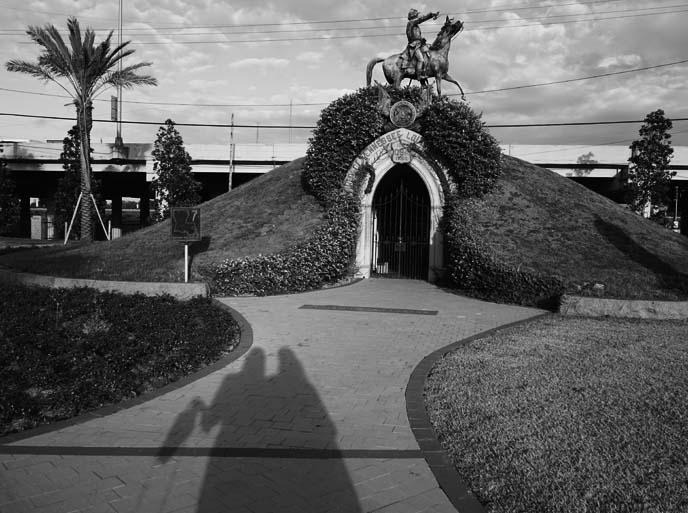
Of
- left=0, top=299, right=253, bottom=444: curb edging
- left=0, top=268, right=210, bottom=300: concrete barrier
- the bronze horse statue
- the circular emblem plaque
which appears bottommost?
left=0, top=299, right=253, bottom=444: curb edging

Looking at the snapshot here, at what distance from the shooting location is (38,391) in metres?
6.09

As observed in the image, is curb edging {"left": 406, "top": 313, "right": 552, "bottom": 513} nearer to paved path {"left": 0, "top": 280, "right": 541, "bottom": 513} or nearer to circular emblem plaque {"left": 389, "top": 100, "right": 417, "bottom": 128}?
paved path {"left": 0, "top": 280, "right": 541, "bottom": 513}

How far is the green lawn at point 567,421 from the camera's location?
390 cm

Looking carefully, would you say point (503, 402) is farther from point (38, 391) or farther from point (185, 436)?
point (38, 391)

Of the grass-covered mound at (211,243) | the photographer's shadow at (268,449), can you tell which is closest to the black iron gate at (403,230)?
the grass-covered mound at (211,243)

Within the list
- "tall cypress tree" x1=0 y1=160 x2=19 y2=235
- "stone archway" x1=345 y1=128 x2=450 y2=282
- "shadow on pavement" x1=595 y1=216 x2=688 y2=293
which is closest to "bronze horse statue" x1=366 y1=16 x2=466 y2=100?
"stone archway" x1=345 y1=128 x2=450 y2=282

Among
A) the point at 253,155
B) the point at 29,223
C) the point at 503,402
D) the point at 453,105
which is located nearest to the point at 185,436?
the point at 503,402

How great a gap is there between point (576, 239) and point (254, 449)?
43.0 feet

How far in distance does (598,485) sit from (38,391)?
5581mm

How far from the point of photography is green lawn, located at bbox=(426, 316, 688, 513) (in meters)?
3.90

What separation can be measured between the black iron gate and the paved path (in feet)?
34.9

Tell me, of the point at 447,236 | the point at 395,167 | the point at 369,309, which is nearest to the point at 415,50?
the point at 395,167

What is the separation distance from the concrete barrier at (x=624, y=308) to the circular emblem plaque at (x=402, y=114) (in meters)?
8.35

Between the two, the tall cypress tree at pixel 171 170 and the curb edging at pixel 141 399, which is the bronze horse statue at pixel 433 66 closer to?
the curb edging at pixel 141 399
